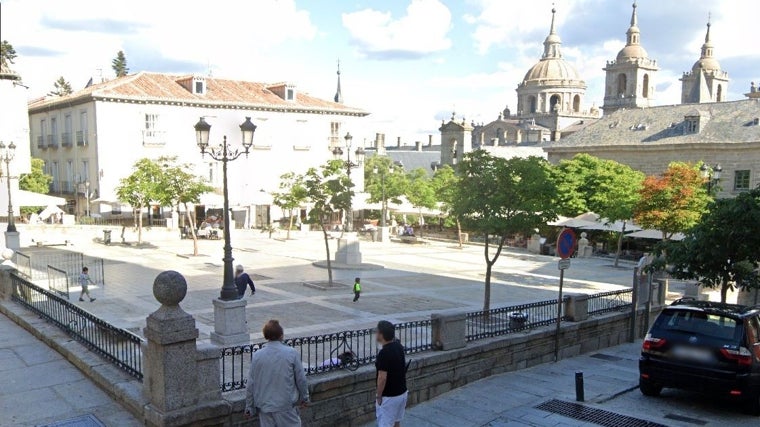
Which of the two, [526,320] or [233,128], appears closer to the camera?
[526,320]

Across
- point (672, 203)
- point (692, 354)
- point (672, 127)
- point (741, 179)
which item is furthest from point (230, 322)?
point (672, 127)

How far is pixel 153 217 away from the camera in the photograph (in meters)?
41.7

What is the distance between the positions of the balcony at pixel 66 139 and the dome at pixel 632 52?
89.2 m

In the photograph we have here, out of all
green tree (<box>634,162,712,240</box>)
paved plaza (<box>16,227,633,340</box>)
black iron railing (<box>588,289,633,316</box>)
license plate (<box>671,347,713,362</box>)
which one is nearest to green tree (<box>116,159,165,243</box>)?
paved plaza (<box>16,227,633,340</box>)

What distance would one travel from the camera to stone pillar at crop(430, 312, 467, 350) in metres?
10.2

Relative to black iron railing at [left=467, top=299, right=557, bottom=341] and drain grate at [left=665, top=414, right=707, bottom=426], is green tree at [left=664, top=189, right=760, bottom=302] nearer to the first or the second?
black iron railing at [left=467, top=299, right=557, bottom=341]

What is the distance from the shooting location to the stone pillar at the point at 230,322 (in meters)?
11.2

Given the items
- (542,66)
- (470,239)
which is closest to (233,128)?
(470,239)

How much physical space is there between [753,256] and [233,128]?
14.5 meters

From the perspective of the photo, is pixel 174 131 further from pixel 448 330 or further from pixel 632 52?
pixel 632 52

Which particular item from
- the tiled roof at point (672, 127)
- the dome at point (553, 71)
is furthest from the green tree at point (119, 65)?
the dome at point (553, 71)

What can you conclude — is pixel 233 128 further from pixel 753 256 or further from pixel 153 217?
pixel 153 217

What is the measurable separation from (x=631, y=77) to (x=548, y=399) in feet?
338

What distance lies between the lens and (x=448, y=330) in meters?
10.4
